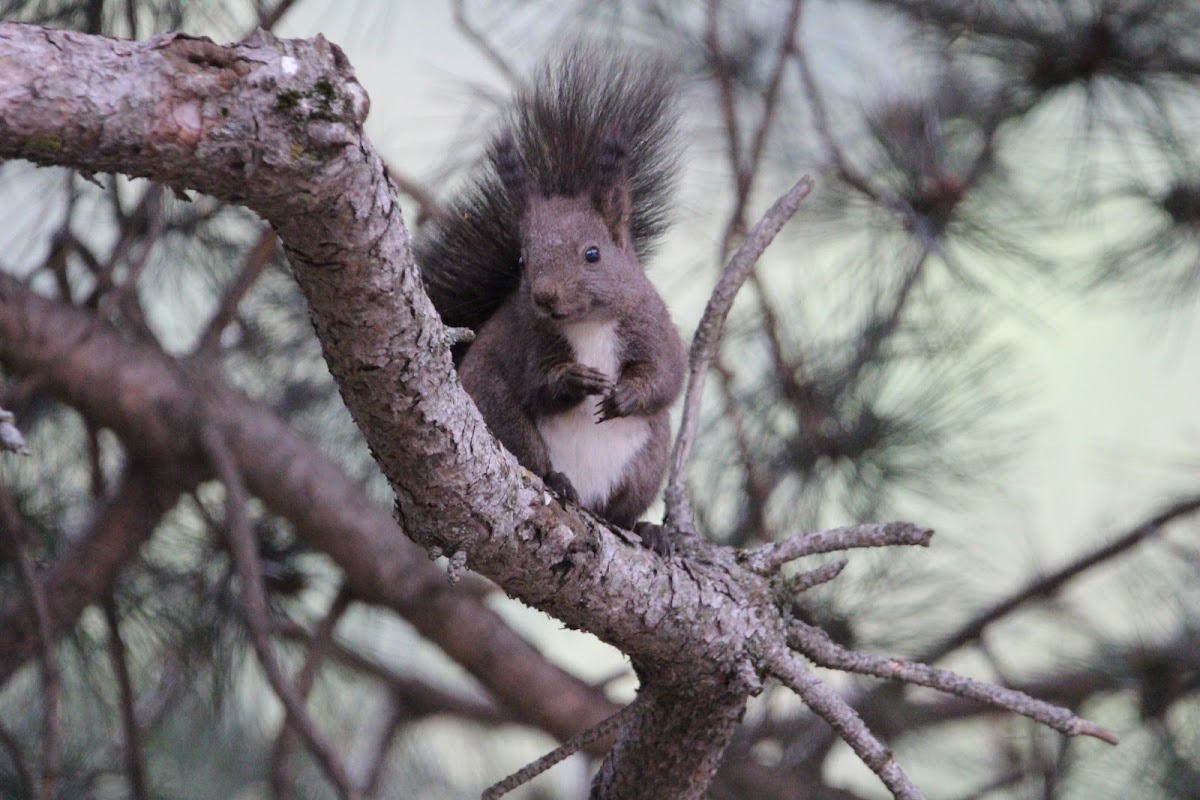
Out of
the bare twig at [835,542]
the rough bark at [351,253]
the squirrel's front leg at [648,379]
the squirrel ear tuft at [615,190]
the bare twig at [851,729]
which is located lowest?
the bare twig at [851,729]

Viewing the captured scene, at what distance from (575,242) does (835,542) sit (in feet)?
1.48

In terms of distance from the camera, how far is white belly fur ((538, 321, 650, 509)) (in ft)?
5.19

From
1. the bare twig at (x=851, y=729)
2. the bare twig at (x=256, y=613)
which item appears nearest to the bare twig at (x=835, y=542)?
the bare twig at (x=851, y=729)

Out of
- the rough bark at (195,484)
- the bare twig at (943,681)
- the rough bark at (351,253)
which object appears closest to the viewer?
the rough bark at (351,253)

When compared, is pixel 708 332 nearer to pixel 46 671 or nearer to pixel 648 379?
pixel 648 379

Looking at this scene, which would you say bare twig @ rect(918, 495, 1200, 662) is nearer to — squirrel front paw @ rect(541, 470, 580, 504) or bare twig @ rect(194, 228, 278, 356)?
squirrel front paw @ rect(541, 470, 580, 504)

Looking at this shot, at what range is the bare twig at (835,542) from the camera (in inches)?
50.1

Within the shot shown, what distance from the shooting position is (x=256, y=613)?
1.86 meters

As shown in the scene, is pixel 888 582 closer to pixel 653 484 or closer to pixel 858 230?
pixel 858 230

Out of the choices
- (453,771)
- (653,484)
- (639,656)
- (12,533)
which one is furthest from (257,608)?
(453,771)

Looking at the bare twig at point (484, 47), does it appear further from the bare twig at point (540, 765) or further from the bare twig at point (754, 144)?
the bare twig at point (540, 765)

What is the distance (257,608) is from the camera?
6.13 ft

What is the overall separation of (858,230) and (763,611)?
1164 millimetres

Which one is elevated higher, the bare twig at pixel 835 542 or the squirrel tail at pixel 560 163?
the squirrel tail at pixel 560 163
